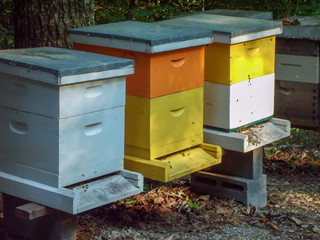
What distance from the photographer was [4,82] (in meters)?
2.99

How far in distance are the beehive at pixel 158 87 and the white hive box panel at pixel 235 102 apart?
0.21 metres

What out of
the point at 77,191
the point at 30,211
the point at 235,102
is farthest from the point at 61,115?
the point at 235,102

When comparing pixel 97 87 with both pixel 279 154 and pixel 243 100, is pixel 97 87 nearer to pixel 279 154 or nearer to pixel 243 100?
pixel 243 100

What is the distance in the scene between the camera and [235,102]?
3762mm

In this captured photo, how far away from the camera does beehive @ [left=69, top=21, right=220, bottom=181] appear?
127 inches

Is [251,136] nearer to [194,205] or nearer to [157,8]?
[194,205]

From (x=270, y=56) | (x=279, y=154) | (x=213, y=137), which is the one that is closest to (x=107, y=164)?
(x=213, y=137)

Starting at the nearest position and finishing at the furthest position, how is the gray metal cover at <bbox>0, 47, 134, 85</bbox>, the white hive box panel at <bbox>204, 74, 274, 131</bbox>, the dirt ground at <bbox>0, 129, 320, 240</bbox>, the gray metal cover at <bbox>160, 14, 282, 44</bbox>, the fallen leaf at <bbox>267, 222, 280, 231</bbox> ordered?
the gray metal cover at <bbox>0, 47, 134, 85</bbox> < the gray metal cover at <bbox>160, 14, 282, 44</bbox> < the white hive box panel at <bbox>204, 74, 274, 131</bbox> < the dirt ground at <bbox>0, 129, 320, 240</bbox> < the fallen leaf at <bbox>267, 222, 280, 231</bbox>

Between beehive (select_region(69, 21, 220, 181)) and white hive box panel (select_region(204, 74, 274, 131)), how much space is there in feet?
0.68

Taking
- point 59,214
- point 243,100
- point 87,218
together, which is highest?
point 243,100

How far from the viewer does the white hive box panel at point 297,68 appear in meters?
4.59

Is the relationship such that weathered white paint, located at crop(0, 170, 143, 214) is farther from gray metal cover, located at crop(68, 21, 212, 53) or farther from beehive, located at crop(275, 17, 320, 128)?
beehive, located at crop(275, 17, 320, 128)

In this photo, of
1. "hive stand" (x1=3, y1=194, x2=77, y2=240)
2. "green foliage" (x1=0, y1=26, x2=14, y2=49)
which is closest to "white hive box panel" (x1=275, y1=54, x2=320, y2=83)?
"hive stand" (x1=3, y1=194, x2=77, y2=240)

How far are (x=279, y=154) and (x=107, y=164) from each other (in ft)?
10.9
